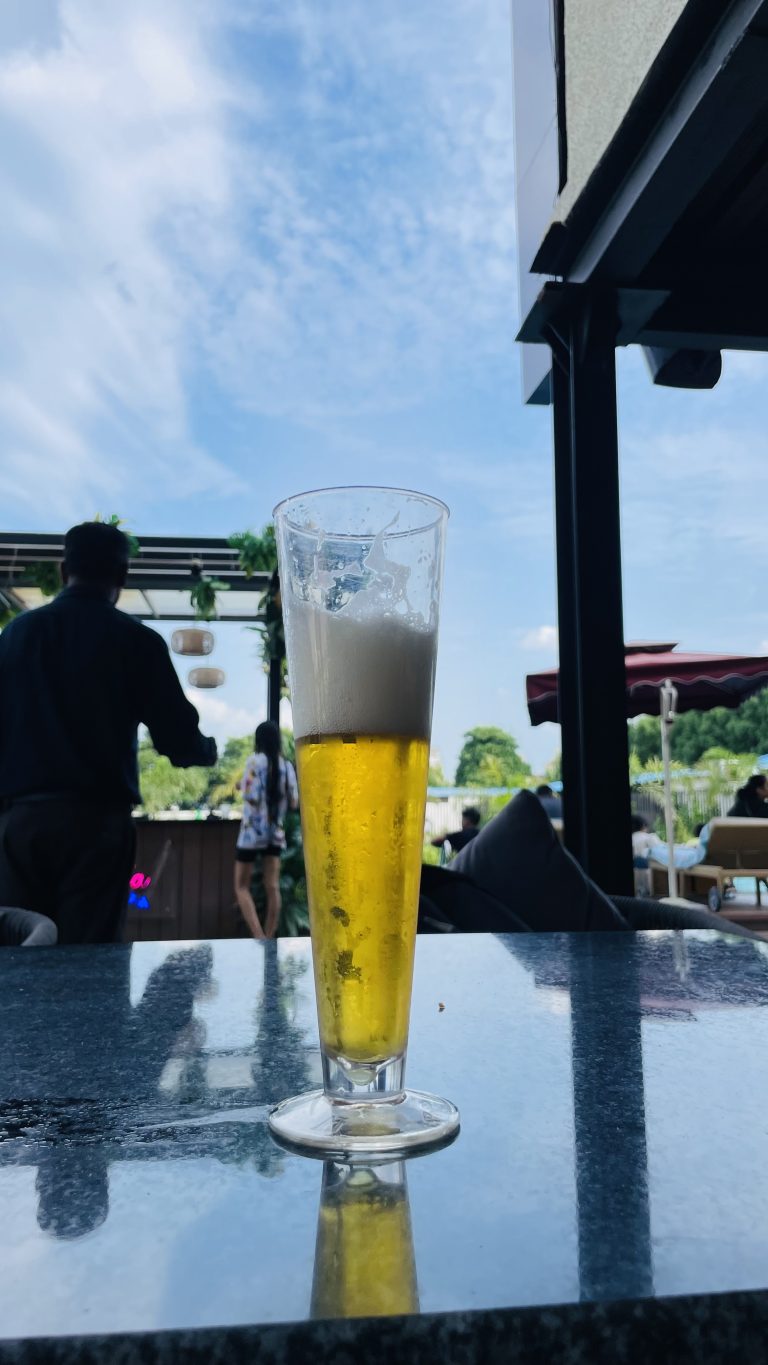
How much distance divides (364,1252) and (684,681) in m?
6.93

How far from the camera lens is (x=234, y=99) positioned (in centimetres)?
2281

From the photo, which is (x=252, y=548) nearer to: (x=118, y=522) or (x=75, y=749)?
(x=118, y=522)

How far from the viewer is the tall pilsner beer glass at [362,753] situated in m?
0.44

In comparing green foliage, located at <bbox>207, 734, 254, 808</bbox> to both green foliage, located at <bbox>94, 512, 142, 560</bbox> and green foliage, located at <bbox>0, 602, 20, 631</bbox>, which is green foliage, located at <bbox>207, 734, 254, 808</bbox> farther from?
green foliage, located at <bbox>94, 512, 142, 560</bbox>

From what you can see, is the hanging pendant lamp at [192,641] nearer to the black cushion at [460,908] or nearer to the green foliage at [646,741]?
the black cushion at [460,908]

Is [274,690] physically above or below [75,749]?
above

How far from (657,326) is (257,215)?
3603 cm

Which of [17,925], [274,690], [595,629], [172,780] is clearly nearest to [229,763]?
[172,780]

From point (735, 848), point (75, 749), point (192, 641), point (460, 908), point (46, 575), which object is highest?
point (46, 575)

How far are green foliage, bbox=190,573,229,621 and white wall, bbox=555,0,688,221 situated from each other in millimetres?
5543

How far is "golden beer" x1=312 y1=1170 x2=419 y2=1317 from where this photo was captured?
0.23 metres

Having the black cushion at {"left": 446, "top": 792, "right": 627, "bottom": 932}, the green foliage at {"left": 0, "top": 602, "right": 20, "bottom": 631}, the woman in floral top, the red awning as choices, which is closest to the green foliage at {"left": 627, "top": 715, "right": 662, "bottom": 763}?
the red awning

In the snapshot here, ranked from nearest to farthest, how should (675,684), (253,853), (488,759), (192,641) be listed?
(253,853), (675,684), (192,641), (488,759)

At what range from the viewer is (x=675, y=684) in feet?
22.7
